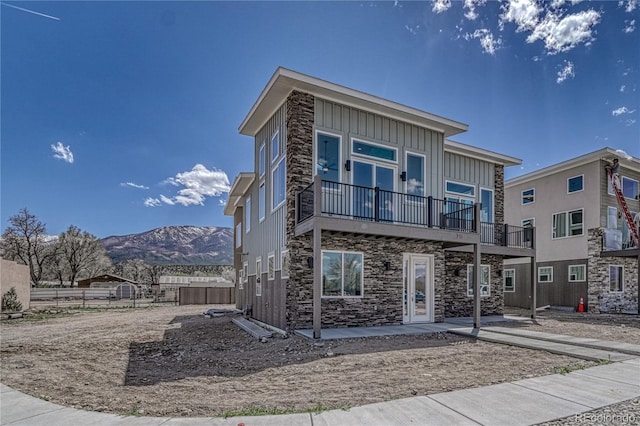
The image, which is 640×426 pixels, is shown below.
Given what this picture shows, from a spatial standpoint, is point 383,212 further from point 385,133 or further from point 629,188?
point 629,188

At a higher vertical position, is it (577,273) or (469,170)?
(469,170)

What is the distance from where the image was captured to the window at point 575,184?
64.9ft

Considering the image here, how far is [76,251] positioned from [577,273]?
49265mm

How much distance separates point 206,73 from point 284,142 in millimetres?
9425

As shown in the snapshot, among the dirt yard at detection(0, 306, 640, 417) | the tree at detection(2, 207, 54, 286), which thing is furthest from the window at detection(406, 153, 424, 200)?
the tree at detection(2, 207, 54, 286)

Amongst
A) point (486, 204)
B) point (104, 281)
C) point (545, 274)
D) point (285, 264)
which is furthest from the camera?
point (104, 281)

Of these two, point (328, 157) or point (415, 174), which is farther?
point (415, 174)

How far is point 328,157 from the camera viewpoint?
10.9 metres

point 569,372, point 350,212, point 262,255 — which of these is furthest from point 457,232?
point 262,255

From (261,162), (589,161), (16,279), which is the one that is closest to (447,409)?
(261,162)

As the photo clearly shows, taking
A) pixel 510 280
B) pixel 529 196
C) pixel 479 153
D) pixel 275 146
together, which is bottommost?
pixel 510 280

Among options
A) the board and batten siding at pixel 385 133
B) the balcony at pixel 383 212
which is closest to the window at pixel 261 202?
the balcony at pixel 383 212

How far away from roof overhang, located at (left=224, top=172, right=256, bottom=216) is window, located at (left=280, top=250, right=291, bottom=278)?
5249 millimetres

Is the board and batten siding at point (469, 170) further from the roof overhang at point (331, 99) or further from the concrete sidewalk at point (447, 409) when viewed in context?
the concrete sidewalk at point (447, 409)
